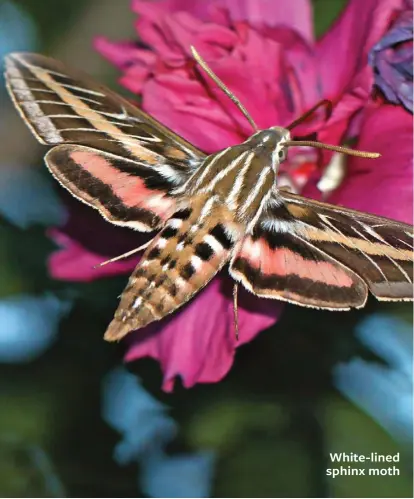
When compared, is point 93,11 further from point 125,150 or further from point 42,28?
point 125,150

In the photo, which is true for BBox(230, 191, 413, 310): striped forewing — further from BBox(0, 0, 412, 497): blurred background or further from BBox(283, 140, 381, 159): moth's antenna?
BBox(0, 0, 412, 497): blurred background

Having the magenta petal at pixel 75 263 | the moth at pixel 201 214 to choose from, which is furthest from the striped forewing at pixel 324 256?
the magenta petal at pixel 75 263

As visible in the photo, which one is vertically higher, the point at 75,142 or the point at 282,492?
the point at 75,142

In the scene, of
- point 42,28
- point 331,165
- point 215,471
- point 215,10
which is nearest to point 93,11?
point 42,28

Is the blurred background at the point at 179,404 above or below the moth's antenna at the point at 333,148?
below

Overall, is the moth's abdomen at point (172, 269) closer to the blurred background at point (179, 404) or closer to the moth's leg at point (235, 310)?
the moth's leg at point (235, 310)

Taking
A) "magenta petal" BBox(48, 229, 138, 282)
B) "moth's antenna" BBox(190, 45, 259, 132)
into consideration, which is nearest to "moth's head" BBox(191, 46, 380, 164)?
"moth's antenna" BBox(190, 45, 259, 132)
